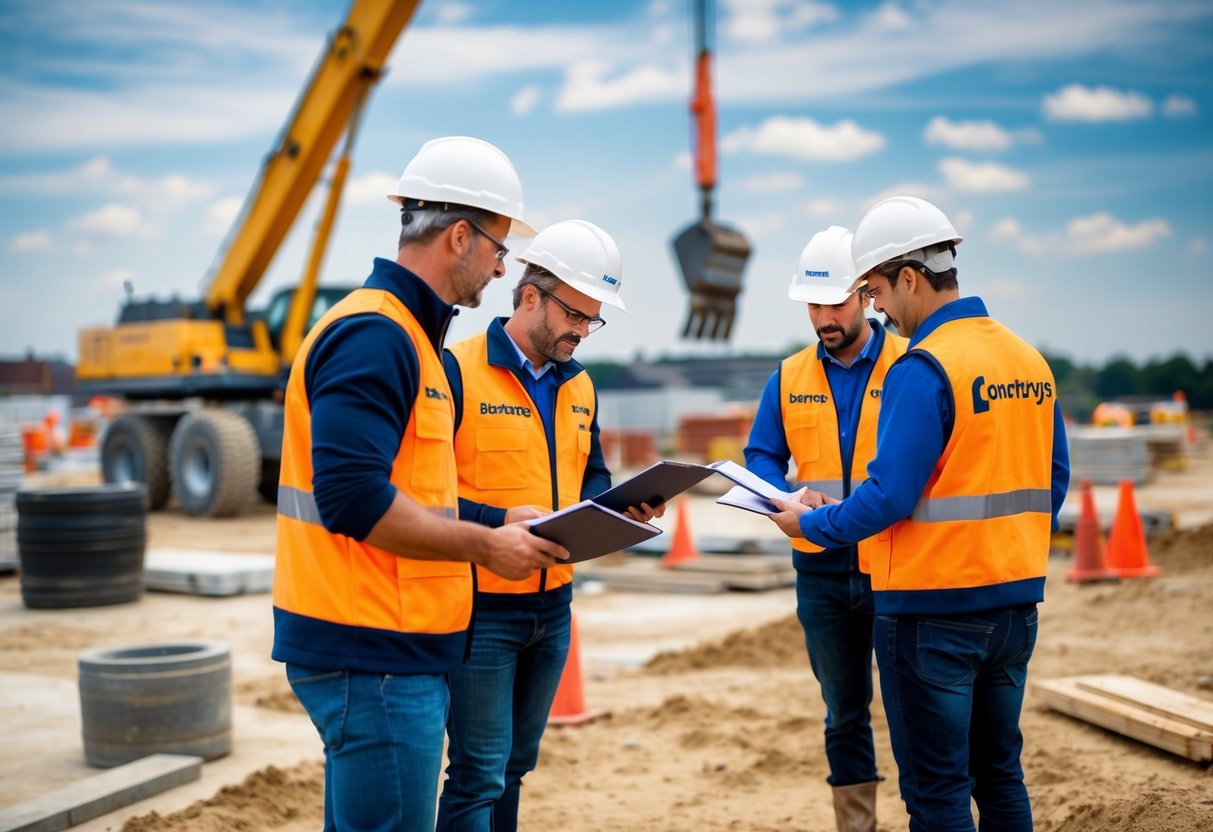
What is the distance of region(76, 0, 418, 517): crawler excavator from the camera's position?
16375 mm

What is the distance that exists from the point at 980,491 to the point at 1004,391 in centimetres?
29

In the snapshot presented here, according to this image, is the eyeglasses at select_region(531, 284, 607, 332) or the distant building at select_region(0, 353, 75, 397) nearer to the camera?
the eyeglasses at select_region(531, 284, 607, 332)

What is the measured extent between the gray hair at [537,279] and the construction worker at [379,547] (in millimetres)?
1114

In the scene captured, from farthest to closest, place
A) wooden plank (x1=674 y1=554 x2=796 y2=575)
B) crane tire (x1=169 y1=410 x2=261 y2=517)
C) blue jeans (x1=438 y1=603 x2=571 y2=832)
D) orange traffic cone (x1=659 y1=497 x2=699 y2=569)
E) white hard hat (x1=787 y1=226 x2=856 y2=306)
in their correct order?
crane tire (x1=169 y1=410 x2=261 y2=517), orange traffic cone (x1=659 y1=497 x2=699 y2=569), wooden plank (x1=674 y1=554 x2=796 y2=575), white hard hat (x1=787 y1=226 x2=856 y2=306), blue jeans (x1=438 y1=603 x2=571 y2=832)

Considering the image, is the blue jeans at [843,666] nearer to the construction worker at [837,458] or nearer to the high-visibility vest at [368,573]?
the construction worker at [837,458]

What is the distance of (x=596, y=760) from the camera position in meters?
6.25

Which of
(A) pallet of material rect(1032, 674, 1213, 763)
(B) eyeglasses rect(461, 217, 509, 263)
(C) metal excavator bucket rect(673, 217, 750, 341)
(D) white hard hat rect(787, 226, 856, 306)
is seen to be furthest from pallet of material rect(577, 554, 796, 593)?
(B) eyeglasses rect(461, 217, 509, 263)

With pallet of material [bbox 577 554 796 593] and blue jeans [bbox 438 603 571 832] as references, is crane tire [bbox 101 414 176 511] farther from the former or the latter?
blue jeans [bbox 438 603 571 832]

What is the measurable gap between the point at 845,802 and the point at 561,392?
6.33 feet

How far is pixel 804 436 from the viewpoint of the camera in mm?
Result: 4449

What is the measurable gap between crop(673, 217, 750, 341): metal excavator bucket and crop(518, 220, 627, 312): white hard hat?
22.1ft

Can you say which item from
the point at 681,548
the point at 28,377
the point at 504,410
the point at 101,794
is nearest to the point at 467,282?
the point at 504,410

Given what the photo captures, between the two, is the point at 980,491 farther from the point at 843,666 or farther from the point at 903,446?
the point at 843,666

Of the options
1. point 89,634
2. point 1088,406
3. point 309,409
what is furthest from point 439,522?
point 1088,406
